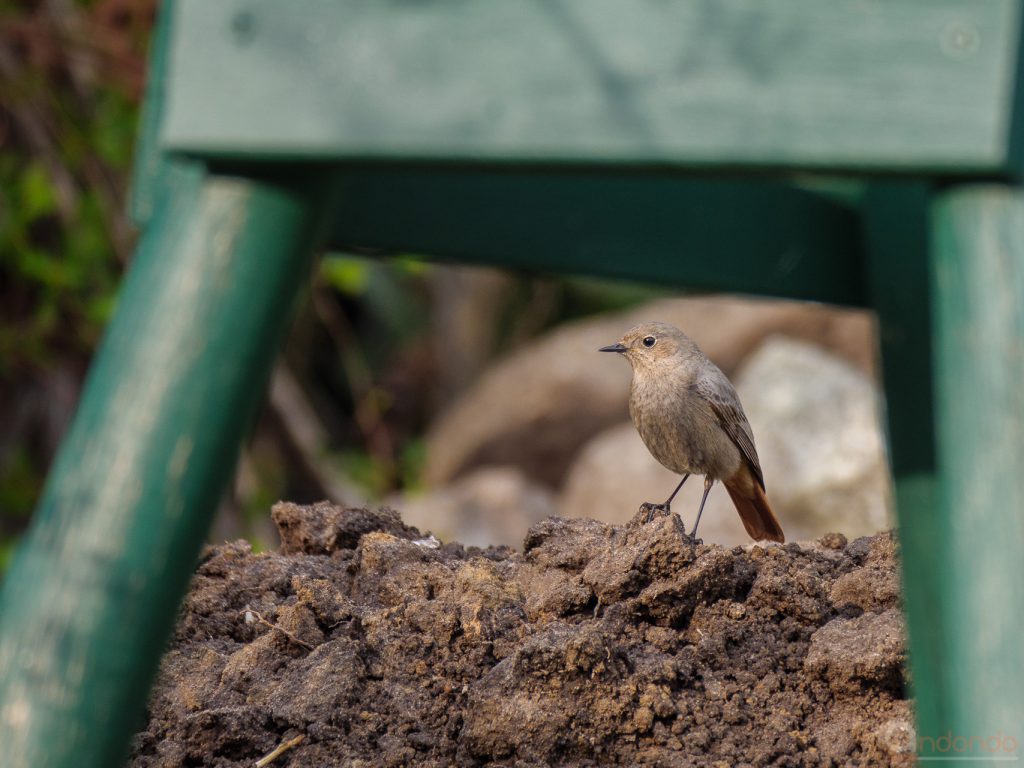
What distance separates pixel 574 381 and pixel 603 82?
7.92 meters

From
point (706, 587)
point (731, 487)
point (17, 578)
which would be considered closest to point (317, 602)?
point (706, 587)

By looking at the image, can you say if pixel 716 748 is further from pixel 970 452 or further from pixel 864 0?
pixel 864 0

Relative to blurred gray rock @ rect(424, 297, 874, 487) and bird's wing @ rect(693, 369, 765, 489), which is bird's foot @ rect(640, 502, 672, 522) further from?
blurred gray rock @ rect(424, 297, 874, 487)

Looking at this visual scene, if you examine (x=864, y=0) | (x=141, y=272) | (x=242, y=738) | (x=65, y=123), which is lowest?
(x=242, y=738)

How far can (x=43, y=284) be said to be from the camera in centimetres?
721

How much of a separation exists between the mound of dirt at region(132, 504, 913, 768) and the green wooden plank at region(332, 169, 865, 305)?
0.67m

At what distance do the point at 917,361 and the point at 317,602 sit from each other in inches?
54.8

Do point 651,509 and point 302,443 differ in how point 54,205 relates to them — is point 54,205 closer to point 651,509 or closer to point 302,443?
point 302,443

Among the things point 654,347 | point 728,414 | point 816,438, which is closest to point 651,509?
point 728,414

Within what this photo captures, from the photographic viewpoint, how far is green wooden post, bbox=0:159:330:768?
1.51 m

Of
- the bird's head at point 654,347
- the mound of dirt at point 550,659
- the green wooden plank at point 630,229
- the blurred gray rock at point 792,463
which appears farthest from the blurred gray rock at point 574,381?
the green wooden plank at point 630,229

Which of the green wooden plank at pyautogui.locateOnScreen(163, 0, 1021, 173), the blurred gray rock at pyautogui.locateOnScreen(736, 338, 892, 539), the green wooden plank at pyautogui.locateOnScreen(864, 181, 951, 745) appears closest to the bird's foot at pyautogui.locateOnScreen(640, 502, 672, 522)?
the green wooden plank at pyautogui.locateOnScreen(864, 181, 951, 745)

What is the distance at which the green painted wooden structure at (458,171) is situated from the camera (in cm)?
144

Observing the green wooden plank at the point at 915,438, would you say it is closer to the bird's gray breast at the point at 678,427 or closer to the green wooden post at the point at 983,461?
the green wooden post at the point at 983,461
